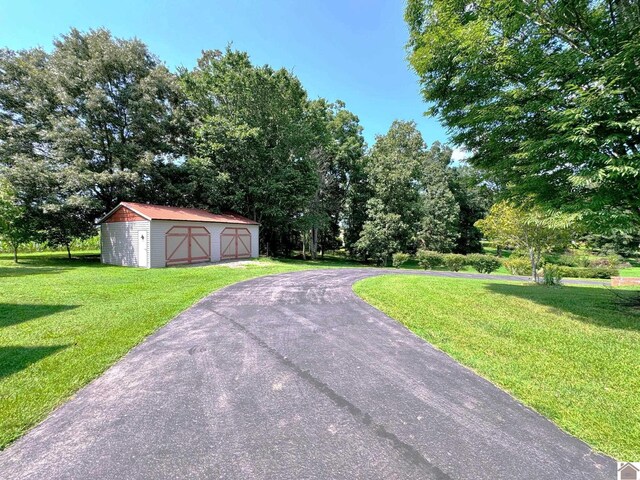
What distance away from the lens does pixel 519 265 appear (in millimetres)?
17500

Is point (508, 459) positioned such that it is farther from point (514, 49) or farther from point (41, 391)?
point (514, 49)

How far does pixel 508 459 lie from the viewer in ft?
7.35

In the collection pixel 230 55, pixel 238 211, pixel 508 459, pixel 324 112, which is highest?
pixel 230 55

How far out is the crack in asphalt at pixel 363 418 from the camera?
Result: 2148mm

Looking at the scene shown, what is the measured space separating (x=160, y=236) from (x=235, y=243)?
579 cm

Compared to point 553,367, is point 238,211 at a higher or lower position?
higher

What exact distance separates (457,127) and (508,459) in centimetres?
804

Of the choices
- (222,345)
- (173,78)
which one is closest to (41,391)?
(222,345)

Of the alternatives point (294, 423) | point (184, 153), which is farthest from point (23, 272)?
point (294, 423)

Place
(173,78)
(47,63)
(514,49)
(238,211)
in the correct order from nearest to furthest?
(514,49) → (47,63) → (173,78) → (238,211)

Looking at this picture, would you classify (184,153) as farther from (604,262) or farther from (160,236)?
(604,262)

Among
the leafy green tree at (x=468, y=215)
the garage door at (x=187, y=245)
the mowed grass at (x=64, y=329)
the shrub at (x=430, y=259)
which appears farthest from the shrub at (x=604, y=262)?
the garage door at (x=187, y=245)

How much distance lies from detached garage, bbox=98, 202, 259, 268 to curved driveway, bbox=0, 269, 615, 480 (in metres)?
13.1

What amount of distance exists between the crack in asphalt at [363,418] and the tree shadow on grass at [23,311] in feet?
17.4
